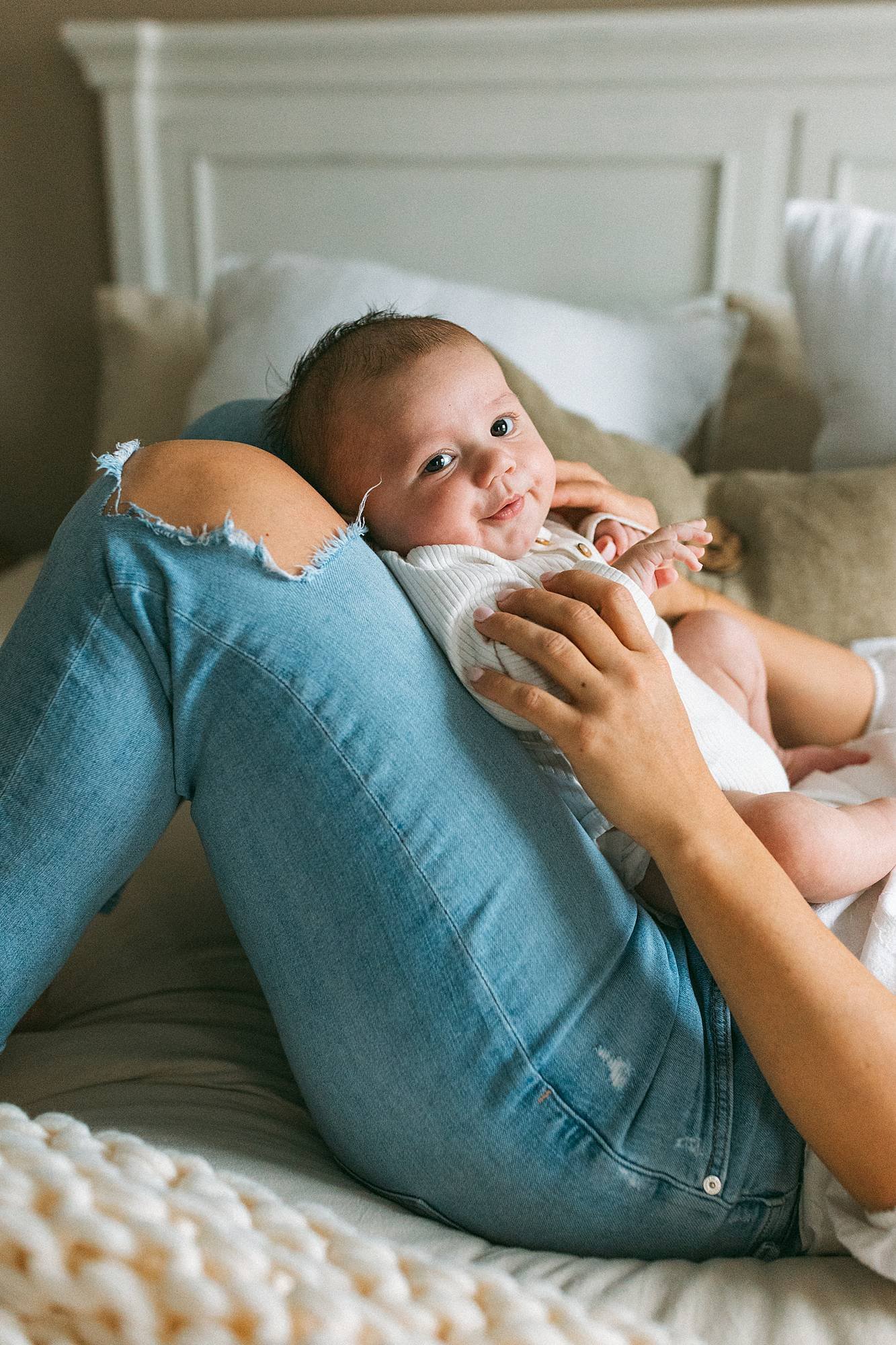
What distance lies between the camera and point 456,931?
699 millimetres

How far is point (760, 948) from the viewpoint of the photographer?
0.71 metres

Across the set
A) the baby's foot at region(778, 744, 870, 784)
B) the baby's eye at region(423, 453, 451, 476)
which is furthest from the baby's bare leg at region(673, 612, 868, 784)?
the baby's eye at region(423, 453, 451, 476)

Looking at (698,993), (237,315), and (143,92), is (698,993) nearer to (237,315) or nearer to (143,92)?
(237,315)

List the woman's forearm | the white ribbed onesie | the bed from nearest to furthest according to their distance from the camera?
the woman's forearm → the white ribbed onesie → the bed

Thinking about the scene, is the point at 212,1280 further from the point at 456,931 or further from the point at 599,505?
the point at 599,505

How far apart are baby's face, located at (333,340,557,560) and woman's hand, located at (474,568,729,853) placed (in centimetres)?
20

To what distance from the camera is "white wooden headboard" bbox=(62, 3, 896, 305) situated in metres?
1.95

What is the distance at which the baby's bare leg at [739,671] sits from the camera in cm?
115

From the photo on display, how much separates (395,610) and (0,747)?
276 millimetres

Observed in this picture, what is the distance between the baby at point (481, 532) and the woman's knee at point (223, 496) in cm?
11

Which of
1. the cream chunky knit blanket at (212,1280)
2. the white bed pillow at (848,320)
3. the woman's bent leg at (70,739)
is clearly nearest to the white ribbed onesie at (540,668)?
the woman's bent leg at (70,739)

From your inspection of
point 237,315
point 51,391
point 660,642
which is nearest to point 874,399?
point 660,642

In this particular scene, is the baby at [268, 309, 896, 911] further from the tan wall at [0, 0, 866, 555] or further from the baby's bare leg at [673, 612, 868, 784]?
the tan wall at [0, 0, 866, 555]

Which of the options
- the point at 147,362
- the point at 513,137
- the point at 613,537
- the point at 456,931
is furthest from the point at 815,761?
the point at 513,137
